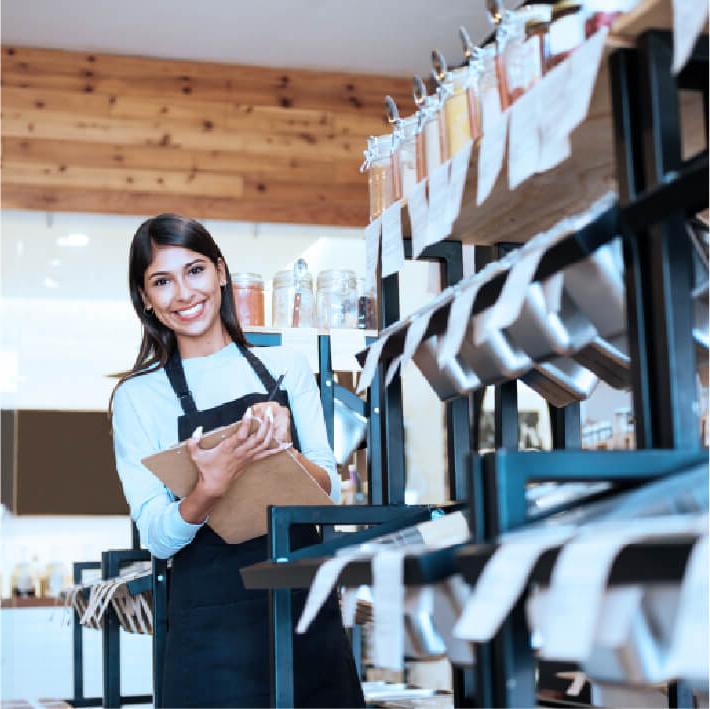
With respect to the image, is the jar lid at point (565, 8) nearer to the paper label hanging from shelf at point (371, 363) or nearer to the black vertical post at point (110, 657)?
the paper label hanging from shelf at point (371, 363)

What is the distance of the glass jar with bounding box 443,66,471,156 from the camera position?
194cm

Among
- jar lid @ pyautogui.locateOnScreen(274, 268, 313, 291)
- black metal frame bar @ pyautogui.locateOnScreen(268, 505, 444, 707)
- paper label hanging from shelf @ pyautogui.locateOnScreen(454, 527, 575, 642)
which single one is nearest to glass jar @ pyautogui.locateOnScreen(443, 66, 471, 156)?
black metal frame bar @ pyautogui.locateOnScreen(268, 505, 444, 707)

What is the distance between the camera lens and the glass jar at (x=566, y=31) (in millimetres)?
1632

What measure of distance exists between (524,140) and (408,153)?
0.69 m

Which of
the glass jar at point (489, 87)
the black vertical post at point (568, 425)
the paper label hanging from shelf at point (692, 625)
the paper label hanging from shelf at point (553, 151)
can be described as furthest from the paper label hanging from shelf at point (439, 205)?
the paper label hanging from shelf at point (692, 625)

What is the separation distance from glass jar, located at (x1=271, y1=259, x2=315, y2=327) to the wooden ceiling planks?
193cm

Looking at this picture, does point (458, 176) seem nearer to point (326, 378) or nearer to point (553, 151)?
point (553, 151)

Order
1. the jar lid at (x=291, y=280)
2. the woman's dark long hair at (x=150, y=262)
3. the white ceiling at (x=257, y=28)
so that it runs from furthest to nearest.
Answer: the white ceiling at (x=257, y=28) → the jar lid at (x=291, y=280) → the woman's dark long hair at (x=150, y=262)

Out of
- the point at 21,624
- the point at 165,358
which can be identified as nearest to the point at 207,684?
the point at 165,358

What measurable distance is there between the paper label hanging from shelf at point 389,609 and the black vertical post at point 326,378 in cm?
251

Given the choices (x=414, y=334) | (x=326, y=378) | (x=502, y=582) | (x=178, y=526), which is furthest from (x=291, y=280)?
(x=502, y=582)

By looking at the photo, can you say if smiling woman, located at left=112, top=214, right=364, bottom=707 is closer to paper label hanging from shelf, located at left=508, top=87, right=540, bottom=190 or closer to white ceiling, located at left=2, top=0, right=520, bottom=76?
paper label hanging from shelf, located at left=508, top=87, right=540, bottom=190

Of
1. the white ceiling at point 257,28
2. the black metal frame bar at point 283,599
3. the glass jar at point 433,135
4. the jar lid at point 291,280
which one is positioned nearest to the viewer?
the black metal frame bar at point 283,599

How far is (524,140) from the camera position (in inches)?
61.9
